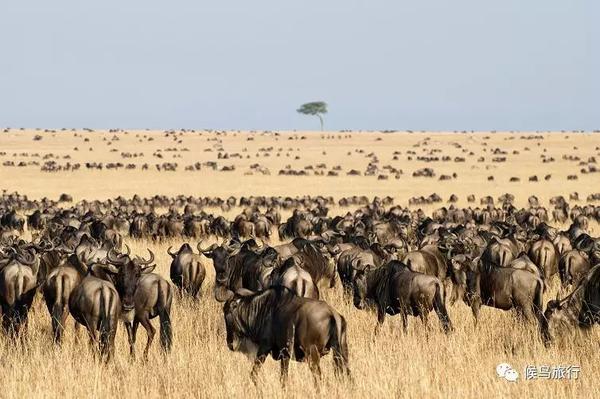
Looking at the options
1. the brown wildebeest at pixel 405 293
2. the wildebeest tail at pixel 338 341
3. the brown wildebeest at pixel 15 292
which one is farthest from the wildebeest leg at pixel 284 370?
the brown wildebeest at pixel 15 292

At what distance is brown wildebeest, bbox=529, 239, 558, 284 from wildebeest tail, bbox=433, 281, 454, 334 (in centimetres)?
413

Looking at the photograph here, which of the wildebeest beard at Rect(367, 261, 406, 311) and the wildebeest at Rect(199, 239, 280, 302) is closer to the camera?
the wildebeest beard at Rect(367, 261, 406, 311)

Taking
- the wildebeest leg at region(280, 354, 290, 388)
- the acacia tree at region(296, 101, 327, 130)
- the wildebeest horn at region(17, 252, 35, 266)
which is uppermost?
the acacia tree at region(296, 101, 327, 130)

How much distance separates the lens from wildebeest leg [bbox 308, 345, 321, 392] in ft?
25.6

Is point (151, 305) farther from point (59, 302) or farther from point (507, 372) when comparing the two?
point (507, 372)

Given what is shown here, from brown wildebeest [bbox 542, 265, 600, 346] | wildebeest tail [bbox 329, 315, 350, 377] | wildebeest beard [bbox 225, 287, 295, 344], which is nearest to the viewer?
wildebeest tail [bbox 329, 315, 350, 377]

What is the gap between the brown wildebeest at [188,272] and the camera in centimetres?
1325

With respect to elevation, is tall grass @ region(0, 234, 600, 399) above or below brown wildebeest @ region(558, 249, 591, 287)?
below

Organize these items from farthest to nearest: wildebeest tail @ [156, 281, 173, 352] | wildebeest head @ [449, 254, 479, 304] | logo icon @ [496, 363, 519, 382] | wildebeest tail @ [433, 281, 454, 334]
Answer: wildebeest head @ [449, 254, 479, 304] < wildebeest tail @ [433, 281, 454, 334] < wildebeest tail @ [156, 281, 173, 352] < logo icon @ [496, 363, 519, 382]

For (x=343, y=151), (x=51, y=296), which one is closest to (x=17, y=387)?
(x=51, y=296)

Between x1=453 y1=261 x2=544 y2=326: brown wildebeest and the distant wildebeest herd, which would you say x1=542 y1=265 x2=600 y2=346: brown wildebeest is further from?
x1=453 y1=261 x2=544 y2=326: brown wildebeest

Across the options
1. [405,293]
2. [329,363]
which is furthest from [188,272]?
[329,363]

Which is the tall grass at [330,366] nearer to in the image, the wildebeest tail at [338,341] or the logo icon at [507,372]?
the logo icon at [507,372]

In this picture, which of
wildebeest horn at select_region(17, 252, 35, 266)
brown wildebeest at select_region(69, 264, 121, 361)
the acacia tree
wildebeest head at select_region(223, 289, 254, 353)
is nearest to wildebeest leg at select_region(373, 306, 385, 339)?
wildebeest head at select_region(223, 289, 254, 353)
